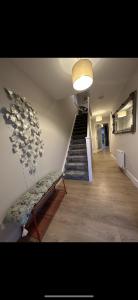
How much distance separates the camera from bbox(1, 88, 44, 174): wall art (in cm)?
152

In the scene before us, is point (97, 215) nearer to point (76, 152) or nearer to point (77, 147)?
point (76, 152)

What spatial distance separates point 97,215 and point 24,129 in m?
1.70

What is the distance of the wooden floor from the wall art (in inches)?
36.0

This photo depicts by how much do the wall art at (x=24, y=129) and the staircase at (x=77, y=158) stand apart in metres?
1.50

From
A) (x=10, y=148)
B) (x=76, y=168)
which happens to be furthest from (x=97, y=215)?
(x=76, y=168)

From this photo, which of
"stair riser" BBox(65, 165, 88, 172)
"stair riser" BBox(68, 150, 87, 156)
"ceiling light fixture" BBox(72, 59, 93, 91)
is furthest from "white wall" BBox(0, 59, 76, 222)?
"stair riser" BBox(68, 150, 87, 156)

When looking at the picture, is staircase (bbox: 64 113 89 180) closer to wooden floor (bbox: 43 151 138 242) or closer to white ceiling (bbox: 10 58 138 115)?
wooden floor (bbox: 43 151 138 242)

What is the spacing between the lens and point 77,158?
3.71 meters
